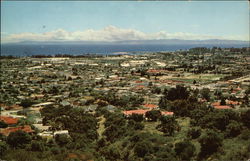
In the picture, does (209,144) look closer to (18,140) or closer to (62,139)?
(62,139)

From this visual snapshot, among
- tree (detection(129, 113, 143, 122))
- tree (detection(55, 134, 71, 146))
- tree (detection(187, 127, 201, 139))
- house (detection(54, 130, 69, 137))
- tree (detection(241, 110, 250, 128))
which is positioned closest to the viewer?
tree (detection(187, 127, 201, 139))

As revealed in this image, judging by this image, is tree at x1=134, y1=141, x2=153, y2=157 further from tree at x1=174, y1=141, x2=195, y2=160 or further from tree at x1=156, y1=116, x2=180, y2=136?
tree at x1=156, y1=116, x2=180, y2=136

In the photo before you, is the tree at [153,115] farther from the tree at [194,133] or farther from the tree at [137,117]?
the tree at [194,133]

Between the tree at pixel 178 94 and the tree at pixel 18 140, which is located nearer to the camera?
the tree at pixel 18 140

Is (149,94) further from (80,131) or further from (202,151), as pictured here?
(202,151)

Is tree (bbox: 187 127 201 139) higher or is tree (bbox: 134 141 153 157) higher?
tree (bbox: 187 127 201 139)

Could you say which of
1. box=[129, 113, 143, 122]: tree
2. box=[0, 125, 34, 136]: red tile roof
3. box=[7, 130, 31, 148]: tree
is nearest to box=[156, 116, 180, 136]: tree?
box=[129, 113, 143, 122]: tree

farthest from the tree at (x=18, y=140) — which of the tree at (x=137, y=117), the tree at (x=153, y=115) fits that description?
the tree at (x=153, y=115)
